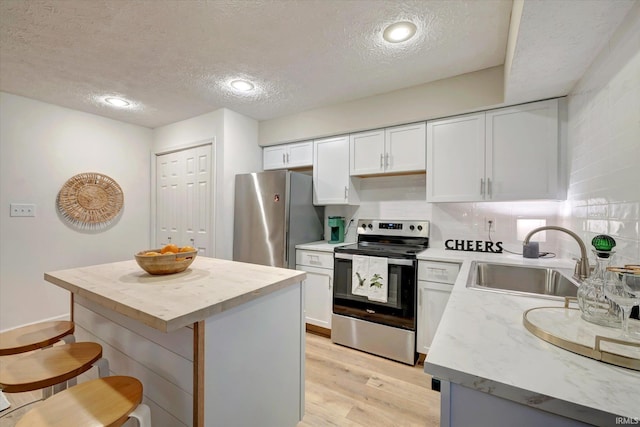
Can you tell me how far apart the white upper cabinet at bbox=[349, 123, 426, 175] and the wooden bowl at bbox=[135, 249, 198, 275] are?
1900mm

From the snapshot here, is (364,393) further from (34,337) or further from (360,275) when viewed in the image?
(34,337)

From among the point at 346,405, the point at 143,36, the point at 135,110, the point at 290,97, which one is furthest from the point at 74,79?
the point at 346,405

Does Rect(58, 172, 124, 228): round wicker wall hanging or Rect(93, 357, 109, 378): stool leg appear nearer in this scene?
Rect(93, 357, 109, 378): stool leg

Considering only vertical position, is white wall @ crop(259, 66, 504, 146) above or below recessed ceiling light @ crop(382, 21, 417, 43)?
below

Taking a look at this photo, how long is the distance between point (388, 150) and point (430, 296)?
4.49 ft

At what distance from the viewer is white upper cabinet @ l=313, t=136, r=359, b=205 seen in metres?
2.90

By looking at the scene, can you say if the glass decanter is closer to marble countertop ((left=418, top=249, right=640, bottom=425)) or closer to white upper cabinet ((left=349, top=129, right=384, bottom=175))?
marble countertop ((left=418, top=249, right=640, bottom=425))

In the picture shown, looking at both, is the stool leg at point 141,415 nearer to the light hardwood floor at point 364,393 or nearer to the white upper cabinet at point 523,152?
the light hardwood floor at point 364,393

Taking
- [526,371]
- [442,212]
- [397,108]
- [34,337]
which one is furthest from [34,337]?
[442,212]

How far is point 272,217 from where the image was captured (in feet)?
9.27

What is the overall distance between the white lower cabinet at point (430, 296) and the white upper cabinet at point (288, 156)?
1691 millimetres

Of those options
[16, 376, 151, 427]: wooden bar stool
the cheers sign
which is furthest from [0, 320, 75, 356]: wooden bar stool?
the cheers sign

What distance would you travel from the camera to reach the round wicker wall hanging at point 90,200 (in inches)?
120

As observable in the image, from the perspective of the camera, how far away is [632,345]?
672 millimetres
